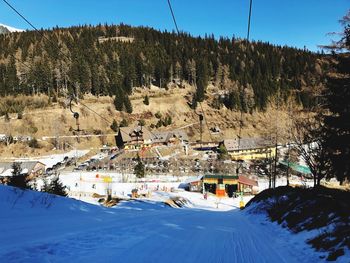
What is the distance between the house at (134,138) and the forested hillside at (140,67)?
21939 millimetres

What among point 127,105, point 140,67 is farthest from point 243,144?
point 140,67

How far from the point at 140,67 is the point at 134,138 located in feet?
172

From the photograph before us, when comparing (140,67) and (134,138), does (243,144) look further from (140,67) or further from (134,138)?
(140,67)

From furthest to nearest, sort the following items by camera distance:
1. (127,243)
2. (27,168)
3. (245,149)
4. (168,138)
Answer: (168,138) → (245,149) → (27,168) → (127,243)

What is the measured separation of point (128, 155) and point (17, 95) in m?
56.1

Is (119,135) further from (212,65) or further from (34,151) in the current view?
(212,65)

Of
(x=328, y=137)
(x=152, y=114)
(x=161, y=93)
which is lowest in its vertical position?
(x=328, y=137)

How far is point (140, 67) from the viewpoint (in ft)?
466

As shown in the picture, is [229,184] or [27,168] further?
[27,168]

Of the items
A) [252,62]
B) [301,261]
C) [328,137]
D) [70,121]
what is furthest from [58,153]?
[252,62]

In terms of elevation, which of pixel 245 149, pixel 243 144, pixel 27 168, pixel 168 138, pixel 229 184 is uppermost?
pixel 168 138

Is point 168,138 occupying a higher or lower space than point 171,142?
higher

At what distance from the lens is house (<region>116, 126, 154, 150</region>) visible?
323 ft

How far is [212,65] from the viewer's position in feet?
550
